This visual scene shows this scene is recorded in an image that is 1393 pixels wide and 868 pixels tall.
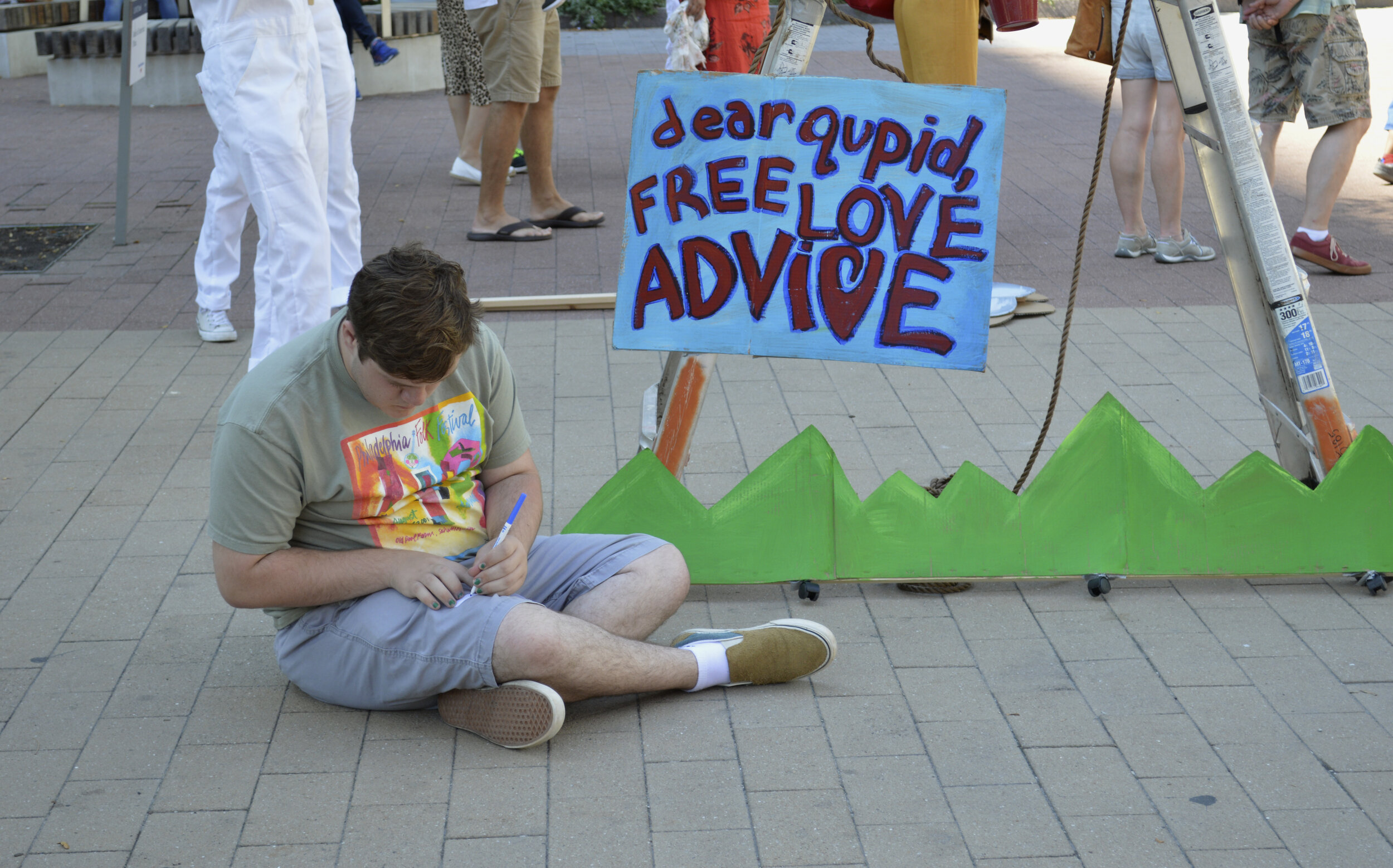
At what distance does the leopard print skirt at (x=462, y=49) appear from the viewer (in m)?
6.72

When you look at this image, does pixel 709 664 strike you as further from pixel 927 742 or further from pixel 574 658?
pixel 927 742

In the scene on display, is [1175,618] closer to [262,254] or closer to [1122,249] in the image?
[262,254]

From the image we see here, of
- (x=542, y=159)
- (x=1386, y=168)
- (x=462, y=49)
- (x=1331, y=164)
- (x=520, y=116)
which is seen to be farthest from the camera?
(x=1386, y=168)

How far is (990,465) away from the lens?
3.90 meters

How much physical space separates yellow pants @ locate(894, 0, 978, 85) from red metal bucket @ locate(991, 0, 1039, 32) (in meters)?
0.17

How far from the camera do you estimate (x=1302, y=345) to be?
→ 312cm

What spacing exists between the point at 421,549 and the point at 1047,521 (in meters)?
1.50

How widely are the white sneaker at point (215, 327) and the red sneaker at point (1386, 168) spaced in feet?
20.4

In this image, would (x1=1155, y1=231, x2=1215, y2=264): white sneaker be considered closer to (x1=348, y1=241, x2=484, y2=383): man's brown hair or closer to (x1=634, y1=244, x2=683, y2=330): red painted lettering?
(x1=634, y1=244, x2=683, y2=330): red painted lettering

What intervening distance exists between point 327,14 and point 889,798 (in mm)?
3583

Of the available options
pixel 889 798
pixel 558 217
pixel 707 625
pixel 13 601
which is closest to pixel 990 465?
pixel 707 625

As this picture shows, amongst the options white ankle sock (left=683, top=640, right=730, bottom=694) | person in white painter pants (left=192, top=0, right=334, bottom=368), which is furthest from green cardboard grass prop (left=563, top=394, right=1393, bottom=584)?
person in white painter pants (left=192, top=0, right=334, bottom=368)

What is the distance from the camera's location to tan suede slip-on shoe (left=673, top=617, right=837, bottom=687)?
2.76 meters

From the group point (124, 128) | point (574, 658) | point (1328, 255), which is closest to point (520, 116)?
point (124, 128)
